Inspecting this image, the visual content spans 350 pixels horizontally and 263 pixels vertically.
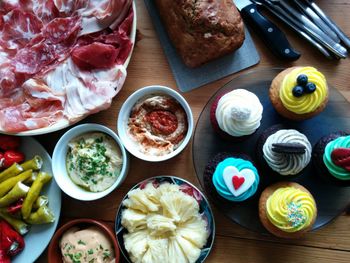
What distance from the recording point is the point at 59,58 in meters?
1.42

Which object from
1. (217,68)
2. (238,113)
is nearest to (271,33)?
(217,68)

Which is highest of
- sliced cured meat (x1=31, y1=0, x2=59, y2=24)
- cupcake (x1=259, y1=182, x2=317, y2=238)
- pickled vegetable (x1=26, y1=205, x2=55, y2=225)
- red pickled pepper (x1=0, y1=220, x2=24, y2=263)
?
sliced cured meat (x1=31, y1=0, x2=59, y2=24)

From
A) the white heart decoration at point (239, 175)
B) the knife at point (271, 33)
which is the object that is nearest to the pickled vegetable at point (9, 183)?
the white heart decoration at point (239, 175)

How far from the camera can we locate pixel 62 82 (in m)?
1.42

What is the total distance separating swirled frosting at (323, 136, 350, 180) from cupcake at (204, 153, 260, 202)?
204mm

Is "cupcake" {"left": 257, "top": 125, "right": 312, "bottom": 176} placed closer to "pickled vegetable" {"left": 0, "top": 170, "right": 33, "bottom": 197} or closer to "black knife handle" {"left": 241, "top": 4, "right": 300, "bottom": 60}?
"black knife handle" {"left": 241, "top": 4, "right": 300, "bottom": 60}

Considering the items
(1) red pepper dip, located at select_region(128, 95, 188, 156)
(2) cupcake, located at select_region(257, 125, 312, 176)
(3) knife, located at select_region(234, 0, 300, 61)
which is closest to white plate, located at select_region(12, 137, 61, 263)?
(1) red pepper dip, located at select_region(128, 95, 188, 156)

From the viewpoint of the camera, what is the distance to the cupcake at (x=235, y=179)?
4.22 feet

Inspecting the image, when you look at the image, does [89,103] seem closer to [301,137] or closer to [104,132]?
[104,132]

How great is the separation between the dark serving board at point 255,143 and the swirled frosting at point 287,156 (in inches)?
3.1

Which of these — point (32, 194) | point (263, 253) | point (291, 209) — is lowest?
point (263, 253)

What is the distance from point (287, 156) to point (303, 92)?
0.19 m

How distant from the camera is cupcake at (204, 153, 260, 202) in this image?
50.6 inches

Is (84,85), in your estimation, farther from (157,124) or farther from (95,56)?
(157,124)
